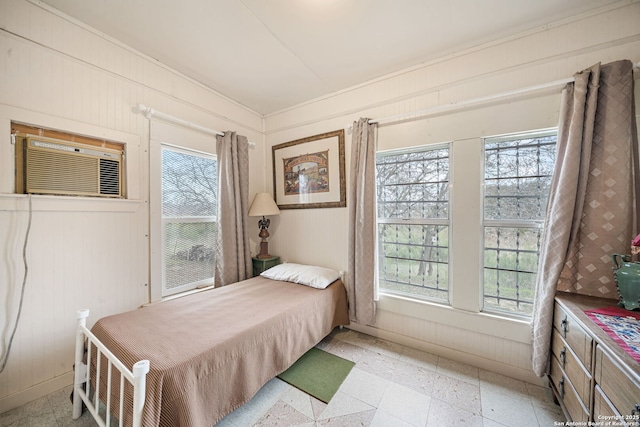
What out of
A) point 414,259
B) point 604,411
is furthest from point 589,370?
point 414,259

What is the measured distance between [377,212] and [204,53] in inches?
81.9

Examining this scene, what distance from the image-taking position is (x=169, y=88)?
2.14m

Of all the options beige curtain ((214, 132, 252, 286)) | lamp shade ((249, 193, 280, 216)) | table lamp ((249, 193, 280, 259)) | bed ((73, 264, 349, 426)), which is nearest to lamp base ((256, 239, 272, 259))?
table lamp ((249, 193, 280, 259))

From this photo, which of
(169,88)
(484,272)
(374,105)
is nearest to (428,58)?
(374,105)

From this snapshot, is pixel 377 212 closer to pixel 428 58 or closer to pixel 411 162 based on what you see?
pixel 411 162

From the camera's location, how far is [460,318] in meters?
1.91

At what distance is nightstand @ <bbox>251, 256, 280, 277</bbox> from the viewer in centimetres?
273

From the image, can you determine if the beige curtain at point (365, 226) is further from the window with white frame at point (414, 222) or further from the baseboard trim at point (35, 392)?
the baseboard trim at point (35, 392)

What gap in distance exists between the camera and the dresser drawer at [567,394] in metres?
1.12

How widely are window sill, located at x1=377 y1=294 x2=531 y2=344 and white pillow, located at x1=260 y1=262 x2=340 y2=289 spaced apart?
1.83 feet

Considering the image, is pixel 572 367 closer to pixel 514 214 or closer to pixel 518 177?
pixel 514 214

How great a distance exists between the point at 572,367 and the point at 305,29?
2.66m

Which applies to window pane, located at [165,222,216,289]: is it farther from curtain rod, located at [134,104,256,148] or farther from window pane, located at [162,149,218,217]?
curtain rod, located at [134,104,256,148]

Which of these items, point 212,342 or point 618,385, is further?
point 212,342
